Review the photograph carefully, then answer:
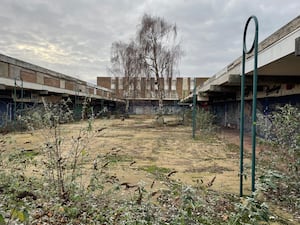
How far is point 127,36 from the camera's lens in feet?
71.6

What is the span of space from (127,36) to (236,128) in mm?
10728

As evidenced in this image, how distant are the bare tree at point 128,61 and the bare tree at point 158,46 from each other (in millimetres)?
593

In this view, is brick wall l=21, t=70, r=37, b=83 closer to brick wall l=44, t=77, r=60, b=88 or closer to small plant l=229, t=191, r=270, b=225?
brick wall l=44, t=77, r=60, b=88

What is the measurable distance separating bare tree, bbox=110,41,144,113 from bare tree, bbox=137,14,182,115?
0.59 m

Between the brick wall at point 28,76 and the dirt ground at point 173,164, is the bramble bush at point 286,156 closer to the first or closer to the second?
the dirt ground at point 173,164

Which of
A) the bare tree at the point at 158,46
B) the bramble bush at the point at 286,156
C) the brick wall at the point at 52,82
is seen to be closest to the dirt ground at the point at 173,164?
the bramble bush at the point at 286,156

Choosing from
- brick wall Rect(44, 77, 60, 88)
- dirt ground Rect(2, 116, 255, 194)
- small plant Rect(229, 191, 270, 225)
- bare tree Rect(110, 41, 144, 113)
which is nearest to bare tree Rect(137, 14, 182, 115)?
bare tree Rect(110, 41, 144, 113)

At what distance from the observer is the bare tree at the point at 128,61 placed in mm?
20655

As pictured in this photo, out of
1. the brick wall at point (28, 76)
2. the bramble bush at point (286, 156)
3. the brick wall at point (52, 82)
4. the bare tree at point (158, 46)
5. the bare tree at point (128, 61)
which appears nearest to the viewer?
the bramble bush at point (286, 156)

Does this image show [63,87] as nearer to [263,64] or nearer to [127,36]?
[127,36]

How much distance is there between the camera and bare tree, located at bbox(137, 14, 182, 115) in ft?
65.1

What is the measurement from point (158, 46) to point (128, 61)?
12.4 feet

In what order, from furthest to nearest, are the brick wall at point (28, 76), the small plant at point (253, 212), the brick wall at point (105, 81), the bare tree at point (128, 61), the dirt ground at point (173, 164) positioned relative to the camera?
the brick wall at point (105, 81), the bare tree at point (128, 61), the brick wall at point (28, 76), the dirt ground at point (173, 164), the small plant at point (253, 212)

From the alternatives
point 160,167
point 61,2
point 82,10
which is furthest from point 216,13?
point 160,167
